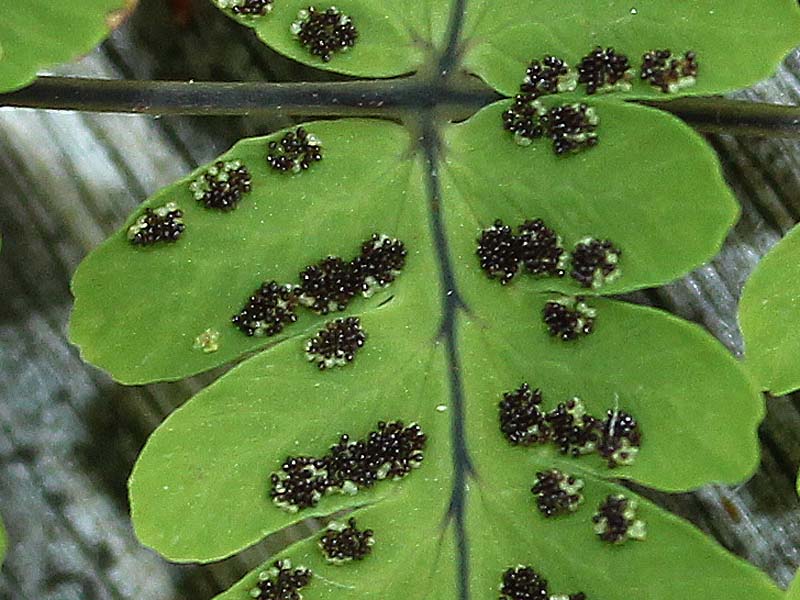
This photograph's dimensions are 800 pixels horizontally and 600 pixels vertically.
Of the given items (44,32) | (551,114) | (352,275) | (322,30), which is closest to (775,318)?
(551,114)

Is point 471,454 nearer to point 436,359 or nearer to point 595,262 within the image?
point 436,359

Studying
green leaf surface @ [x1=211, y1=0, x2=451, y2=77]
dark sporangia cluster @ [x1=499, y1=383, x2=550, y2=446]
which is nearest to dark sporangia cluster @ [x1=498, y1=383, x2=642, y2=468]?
dark sporangia cluster @ [x1=499, y1=383, x2=550, y2=446]

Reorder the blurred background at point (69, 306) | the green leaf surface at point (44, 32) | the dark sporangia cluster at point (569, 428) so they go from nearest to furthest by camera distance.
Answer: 1. the green leaf surface at point (44, 32)
2. the dark sporangia cluster at point (569, 428)
3. the blurred background at point (69, 306)

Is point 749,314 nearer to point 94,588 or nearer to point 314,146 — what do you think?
point 314,146

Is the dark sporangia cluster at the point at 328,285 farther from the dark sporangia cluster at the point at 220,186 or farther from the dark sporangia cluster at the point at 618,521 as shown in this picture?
the dark sporangia cluster at the point at 618,521

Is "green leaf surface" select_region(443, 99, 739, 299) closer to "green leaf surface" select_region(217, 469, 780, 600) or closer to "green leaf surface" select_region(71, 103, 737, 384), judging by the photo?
"green leaf surface" select_region(71, 103, 737, 384)

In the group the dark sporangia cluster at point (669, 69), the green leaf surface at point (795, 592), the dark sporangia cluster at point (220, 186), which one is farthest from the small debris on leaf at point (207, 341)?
the green leaf surface at point (795, 592)
